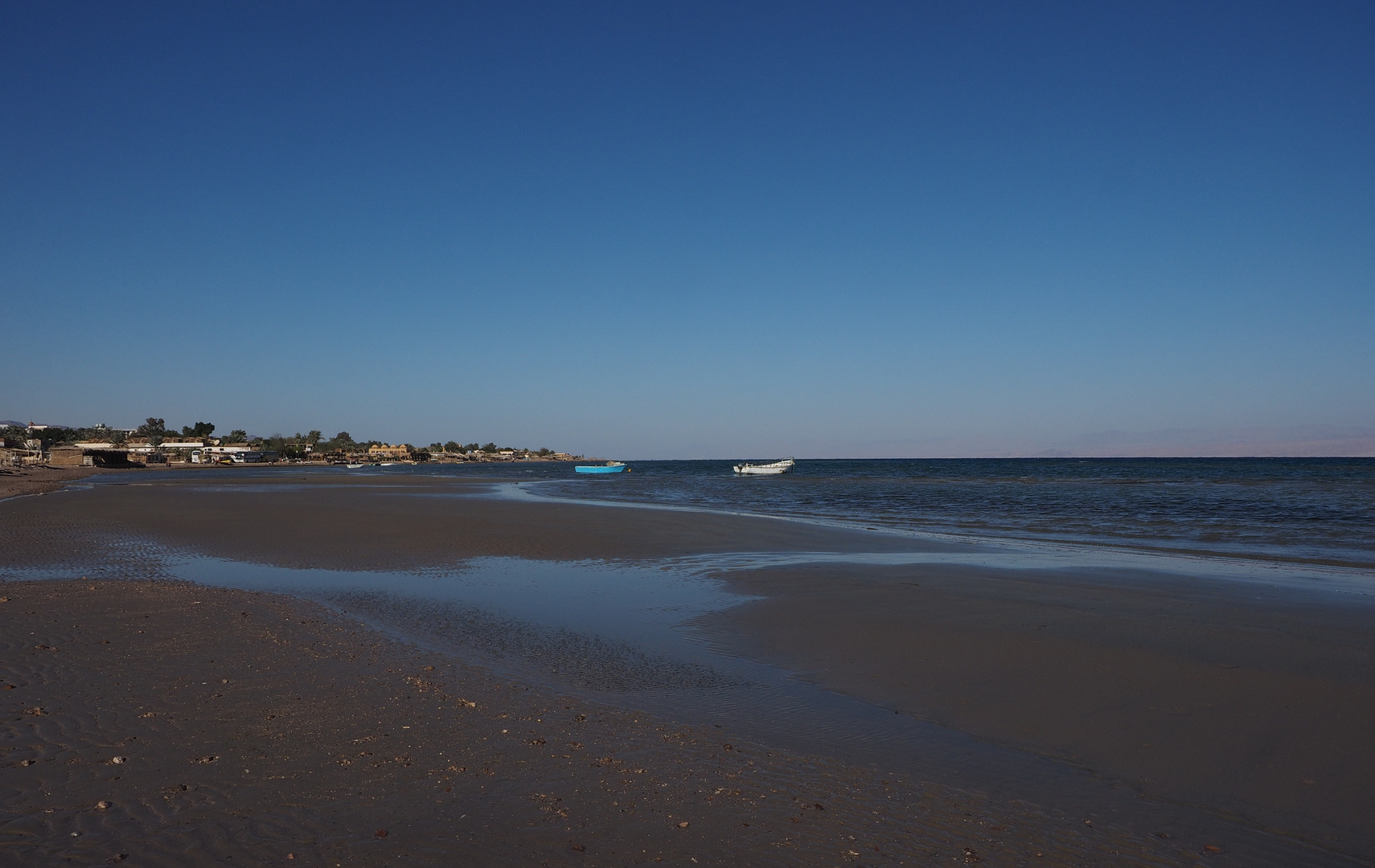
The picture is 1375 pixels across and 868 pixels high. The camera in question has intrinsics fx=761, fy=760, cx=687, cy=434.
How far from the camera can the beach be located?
455 centimetres

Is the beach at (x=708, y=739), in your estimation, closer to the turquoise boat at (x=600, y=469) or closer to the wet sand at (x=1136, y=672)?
the wet sand at (x=1136, y=672)

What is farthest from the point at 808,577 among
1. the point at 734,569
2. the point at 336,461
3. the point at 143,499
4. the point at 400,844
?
the point at 336,461

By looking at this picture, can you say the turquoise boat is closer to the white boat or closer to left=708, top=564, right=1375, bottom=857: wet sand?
the white boat

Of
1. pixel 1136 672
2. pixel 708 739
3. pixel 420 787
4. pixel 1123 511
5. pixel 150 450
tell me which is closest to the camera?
pixel 420 787

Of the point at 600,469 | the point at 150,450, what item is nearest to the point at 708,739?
the point at 600,469

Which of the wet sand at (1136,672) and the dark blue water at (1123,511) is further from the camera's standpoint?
the dark blue water at (1123,511)

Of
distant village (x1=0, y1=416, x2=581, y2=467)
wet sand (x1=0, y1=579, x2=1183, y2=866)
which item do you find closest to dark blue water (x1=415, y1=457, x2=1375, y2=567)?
wet sand (x1=0, y1=579, x2=1183, y2=866)

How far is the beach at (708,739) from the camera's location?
14.9 ft

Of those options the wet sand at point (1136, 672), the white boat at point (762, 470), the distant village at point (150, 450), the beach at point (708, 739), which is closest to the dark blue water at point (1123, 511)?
the wet sand at point (1136, 672)

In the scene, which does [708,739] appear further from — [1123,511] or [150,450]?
[150,450]

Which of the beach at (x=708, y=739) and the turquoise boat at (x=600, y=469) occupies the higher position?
the turquoise boat at (x=600, y=469)

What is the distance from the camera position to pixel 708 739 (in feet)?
20.5

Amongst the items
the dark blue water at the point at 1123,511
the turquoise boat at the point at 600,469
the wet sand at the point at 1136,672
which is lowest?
the wet sand at the point at 1136,672

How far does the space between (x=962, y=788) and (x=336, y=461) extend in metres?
173
